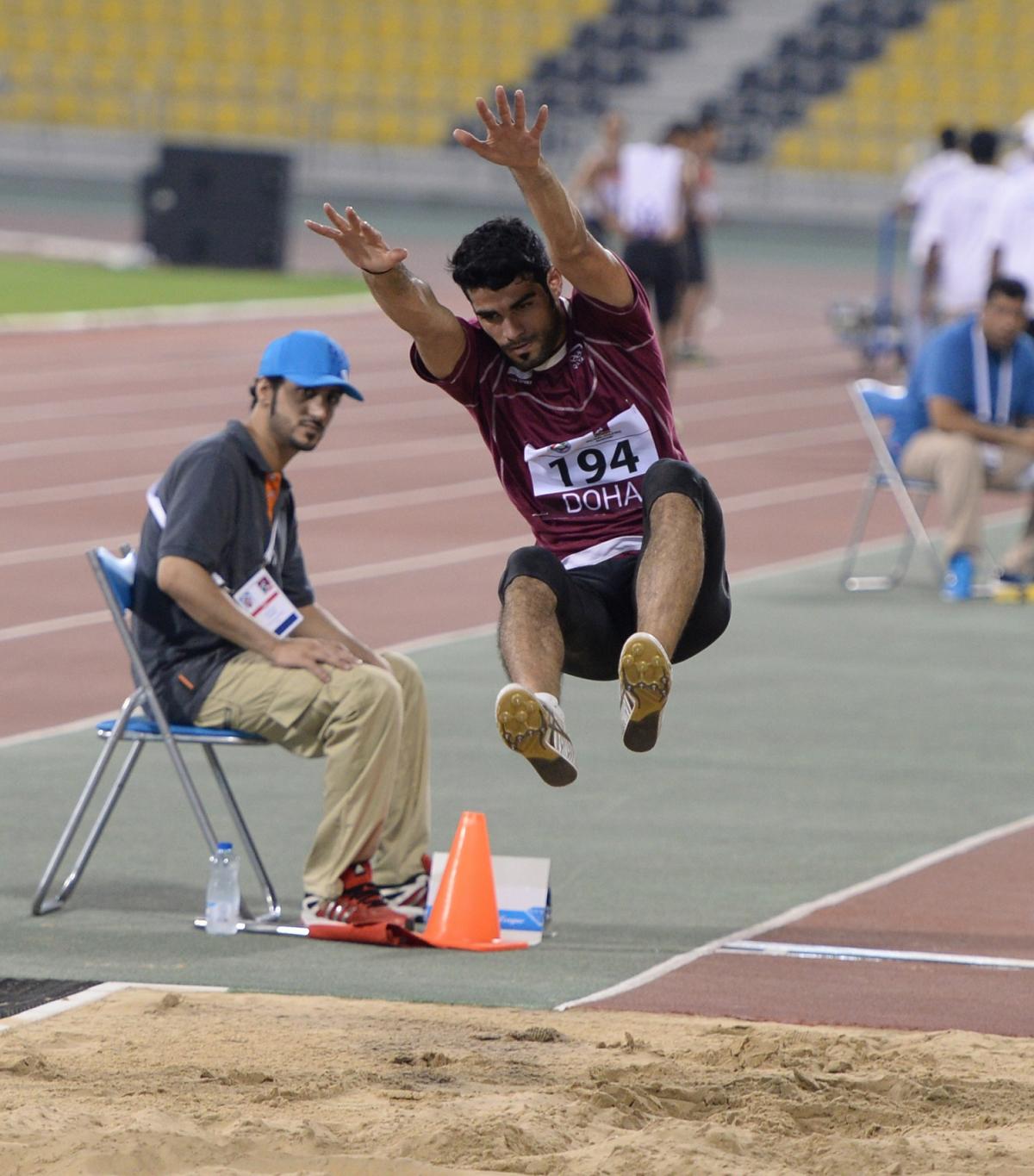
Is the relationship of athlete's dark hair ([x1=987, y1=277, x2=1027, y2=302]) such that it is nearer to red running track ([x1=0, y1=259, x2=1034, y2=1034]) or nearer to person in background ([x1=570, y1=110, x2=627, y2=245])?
red running track ([x1=0, y1=259, x2=1034, y2=1034])

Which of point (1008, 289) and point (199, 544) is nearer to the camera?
point (199, 544)


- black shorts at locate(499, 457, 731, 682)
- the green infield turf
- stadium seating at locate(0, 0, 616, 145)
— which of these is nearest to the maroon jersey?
black shorts at locate(499, 457, 731, 682)

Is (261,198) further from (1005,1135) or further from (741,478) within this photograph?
(1005,1135)

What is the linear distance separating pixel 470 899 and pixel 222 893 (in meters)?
0.67

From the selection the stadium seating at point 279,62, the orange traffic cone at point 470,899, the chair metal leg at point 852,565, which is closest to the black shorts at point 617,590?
the orange traffic cone at point 470,899

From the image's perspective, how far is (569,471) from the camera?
5898mm

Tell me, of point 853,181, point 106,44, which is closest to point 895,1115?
point 853,181

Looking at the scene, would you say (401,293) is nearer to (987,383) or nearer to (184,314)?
(987,383)

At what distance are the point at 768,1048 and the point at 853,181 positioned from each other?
2994cm

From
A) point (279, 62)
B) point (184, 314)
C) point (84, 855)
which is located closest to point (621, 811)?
point (84, 855)

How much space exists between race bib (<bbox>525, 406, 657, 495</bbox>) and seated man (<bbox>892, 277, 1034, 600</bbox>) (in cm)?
599

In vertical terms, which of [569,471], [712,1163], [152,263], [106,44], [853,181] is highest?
[106,44]

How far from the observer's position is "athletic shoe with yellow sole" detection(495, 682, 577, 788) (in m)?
5.18

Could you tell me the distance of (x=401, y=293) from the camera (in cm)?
567
